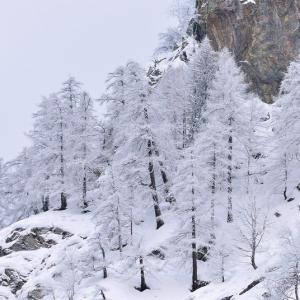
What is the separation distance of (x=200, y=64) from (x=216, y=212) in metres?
19.9

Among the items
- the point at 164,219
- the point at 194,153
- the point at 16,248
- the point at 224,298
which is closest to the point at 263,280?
the point at 224,298

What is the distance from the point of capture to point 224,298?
30.9 metres

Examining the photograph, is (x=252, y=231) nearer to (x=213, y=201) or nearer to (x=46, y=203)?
(x=213, y=201)

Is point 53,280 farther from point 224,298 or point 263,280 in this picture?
point 263,280

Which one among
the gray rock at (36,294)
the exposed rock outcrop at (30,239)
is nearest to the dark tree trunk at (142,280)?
the gray rock at (36,294)

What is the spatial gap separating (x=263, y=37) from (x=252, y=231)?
3893 centimetres

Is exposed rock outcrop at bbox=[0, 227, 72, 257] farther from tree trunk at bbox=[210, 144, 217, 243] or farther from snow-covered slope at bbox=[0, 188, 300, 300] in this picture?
tree trunk at bbox=[210, 144, 217, 243]

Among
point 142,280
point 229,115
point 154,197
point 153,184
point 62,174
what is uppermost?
point 229,115

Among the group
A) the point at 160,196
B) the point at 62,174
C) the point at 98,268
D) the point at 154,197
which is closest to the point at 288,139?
the point at 160,196

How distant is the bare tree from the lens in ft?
107

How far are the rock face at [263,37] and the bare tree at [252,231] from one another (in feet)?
97.8

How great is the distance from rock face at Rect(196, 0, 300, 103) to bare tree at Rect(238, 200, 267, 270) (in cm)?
2981

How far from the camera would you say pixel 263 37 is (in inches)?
2574

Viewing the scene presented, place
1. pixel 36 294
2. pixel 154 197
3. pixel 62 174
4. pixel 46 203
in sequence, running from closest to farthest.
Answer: pixel 36 294, pixel 154 197, pixel 62 174, pixel 46 203
